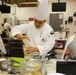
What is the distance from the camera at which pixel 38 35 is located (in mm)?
1934

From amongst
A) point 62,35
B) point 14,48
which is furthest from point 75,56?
Answer: point 62,35

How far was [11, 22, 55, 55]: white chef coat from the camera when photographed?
186 centimetres

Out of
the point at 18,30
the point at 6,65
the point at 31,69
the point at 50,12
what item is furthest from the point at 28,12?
the point at 31,69

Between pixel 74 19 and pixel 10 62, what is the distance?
6.60 metres

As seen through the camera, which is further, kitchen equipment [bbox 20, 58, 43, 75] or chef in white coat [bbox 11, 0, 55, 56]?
chef in white coat [bbox 11, 0, 55, 56]

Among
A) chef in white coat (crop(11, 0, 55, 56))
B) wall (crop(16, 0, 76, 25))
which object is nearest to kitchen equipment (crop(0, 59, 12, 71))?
chef in white coat (crop(11, 0, 55, 56))

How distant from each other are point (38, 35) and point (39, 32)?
36 mm

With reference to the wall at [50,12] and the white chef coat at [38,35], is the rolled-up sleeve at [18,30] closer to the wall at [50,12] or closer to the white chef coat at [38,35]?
the white chef coat at [38,35]

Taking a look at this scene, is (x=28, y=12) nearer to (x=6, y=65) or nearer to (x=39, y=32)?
(x=39, y=32)

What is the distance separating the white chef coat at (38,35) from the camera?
186 cm

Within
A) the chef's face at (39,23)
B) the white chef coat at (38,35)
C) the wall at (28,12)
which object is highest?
the wall at (28,12)

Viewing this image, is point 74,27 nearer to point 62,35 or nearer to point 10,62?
point 62,35

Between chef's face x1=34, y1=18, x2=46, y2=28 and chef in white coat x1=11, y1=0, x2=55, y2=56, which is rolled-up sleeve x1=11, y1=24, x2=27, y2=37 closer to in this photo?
chef in white coat x1=11, y1=0, x2=55, y2=56

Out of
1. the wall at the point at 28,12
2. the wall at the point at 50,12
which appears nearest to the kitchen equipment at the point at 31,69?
the wall at the point at 28,12
